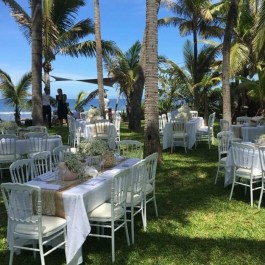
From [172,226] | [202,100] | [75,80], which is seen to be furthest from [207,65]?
[172,226]

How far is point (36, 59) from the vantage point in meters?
11.4

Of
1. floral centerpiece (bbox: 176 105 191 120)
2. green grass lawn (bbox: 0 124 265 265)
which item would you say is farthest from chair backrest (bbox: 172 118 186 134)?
green grass lawn (bbox: 0 124 265 265)

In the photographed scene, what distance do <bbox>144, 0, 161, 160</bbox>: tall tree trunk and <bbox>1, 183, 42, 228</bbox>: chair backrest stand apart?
4.48 metres

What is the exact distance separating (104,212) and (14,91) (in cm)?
1545

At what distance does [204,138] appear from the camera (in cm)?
1329

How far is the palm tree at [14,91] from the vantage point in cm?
1858

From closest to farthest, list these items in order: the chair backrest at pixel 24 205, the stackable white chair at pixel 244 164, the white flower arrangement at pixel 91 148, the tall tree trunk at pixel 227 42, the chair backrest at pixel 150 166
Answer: the chair backrest at pixel 24 205, the chair backrest at pixel 150 166, the white flower arrangement at pixel 91 148, the stackable white chair at pixel 244 164, the tall tree trunk at pixel 227 42

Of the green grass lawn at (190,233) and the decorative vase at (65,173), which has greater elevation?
the decorative vase at (65,173)

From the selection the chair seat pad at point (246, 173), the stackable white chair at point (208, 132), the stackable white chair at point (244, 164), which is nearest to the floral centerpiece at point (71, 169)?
the stackable white chair at point (244, 164)

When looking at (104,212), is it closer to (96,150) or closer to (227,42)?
(96,150)

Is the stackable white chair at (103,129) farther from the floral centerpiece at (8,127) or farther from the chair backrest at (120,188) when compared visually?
the chair backrest at (120,188)

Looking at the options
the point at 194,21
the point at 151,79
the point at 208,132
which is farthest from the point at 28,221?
the point at 194,21

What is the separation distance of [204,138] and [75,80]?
1178cm

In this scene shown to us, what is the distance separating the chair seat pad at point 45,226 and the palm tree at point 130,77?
1073 centimetres
